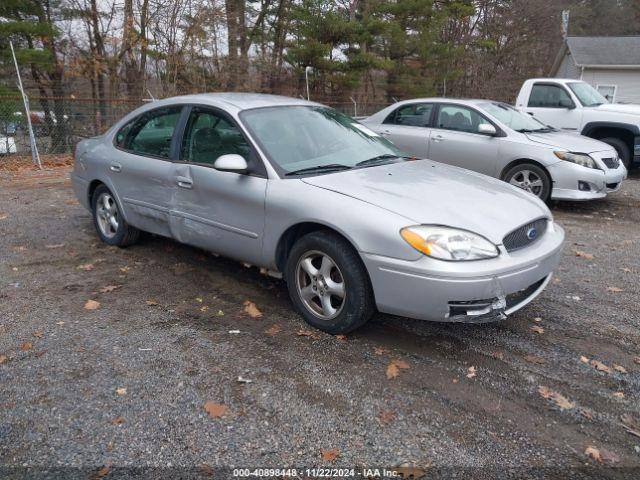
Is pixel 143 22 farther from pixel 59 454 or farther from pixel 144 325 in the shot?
pixel 59 454

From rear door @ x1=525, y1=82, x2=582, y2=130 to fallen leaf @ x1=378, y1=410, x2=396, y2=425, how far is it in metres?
9.25

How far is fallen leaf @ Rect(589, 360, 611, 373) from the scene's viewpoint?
327 centimetres

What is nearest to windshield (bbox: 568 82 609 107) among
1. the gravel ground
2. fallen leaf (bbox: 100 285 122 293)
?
the gravel ground

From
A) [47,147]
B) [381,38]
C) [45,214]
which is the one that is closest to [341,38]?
[381,38]

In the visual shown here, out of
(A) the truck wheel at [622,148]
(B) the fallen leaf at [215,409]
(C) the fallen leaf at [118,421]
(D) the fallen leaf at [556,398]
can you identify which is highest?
(A) the truck wheel at [622,148]

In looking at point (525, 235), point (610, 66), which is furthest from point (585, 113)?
point (610, 66)

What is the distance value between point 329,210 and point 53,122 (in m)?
10.5

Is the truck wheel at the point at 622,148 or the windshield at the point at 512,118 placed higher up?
the windshield at the point at 512,118

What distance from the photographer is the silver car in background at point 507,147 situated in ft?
23.9

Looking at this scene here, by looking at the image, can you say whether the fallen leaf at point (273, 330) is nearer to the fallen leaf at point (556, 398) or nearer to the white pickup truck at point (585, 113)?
→ the fallen leaf at point (556, 398)

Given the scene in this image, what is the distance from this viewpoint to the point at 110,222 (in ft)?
18.3

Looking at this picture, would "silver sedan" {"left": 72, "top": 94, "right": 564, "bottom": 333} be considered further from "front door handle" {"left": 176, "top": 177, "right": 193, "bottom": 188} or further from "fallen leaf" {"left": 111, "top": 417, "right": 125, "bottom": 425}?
"fallen leaf" {"left": 111, "top": 417, "right": 125, "bottom": 425}

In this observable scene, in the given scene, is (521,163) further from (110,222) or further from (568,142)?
(110,222)

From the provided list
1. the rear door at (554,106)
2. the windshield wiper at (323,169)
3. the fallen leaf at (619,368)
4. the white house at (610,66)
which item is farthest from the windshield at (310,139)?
the white house at (610,66)
